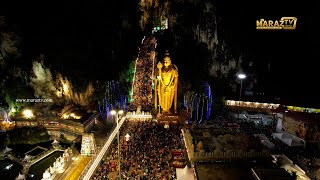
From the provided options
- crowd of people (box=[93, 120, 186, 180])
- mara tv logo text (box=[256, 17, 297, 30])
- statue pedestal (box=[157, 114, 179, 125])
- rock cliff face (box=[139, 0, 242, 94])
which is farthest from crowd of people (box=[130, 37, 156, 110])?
mara tv logo text (box=[256, 17, 297, 30])

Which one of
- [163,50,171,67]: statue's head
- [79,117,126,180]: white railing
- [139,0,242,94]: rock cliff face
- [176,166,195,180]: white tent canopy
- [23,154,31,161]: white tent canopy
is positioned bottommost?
Answer: [23,154,31,161]: white tent canopy

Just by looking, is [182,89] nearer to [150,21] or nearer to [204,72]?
[204,72]

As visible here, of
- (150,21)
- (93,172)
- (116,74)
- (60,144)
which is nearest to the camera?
(93,172)

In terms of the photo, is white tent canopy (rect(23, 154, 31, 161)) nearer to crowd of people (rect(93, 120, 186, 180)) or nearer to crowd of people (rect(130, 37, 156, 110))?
crowd of people (rect(93, 120, 186, 180))

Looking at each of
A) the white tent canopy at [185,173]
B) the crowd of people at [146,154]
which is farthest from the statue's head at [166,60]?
the white tent canopy at [185,173]

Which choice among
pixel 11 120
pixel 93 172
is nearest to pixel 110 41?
pixel 11 120

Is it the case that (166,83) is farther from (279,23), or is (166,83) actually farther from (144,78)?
(279,23)

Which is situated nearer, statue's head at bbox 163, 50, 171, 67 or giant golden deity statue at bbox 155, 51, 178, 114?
statue's head at bbox 163, 50, 171, 67

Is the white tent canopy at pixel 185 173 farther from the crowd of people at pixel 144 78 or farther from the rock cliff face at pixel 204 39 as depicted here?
the rock cliff face at pixel 204 39
